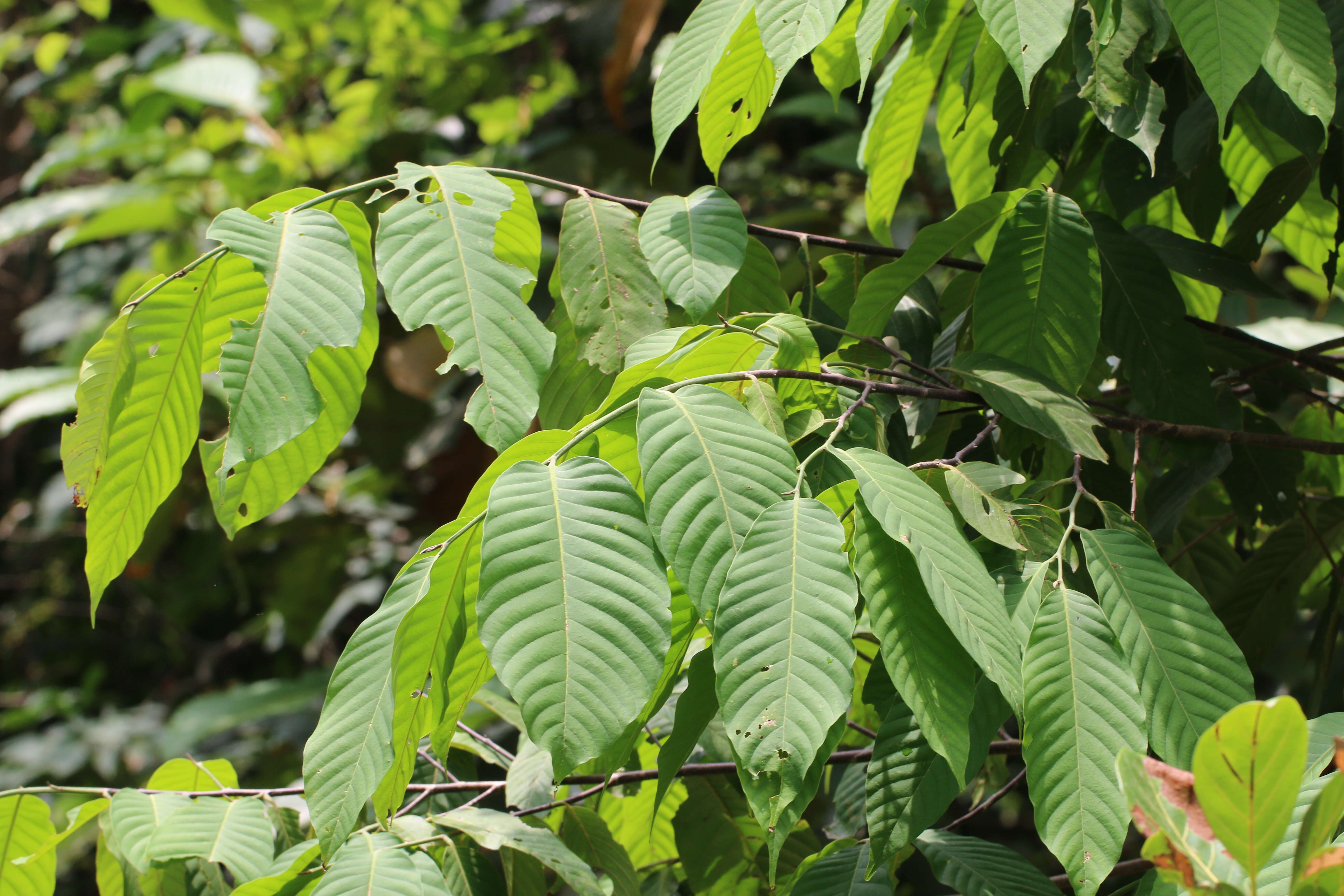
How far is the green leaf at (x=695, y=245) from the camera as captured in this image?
0.70 metres

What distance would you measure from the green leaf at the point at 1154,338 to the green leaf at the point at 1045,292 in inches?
3.4

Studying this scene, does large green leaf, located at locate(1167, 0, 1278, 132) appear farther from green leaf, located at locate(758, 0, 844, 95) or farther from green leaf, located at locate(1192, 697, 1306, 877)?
green leaf, located at locate(1192, 697, 1306, 877)

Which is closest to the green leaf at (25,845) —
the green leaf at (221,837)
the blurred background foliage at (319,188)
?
the green leaf at (221,837)

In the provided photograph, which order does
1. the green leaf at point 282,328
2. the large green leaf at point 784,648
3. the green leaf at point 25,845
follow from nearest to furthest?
1. the large green leaf at point 784,648
2. the green leaf at point 282,328
3. the green leaf at point 25,845

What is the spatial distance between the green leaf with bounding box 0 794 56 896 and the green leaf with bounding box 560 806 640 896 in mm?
383

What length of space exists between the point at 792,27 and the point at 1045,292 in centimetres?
25

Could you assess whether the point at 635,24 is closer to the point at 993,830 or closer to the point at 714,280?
the point at 714,280

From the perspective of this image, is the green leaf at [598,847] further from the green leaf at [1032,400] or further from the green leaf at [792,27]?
the green leaf at [792,27]

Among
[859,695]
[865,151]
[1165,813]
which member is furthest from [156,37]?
[1165,813]

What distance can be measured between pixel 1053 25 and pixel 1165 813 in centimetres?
43

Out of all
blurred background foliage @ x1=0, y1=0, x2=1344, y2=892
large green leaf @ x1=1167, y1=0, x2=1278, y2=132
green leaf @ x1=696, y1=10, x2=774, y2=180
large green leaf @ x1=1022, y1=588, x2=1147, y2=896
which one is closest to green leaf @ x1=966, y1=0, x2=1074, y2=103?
large green leaf @ x1=1167, y1=0, x2=1278, y2=132

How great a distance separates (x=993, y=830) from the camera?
2.50 meters

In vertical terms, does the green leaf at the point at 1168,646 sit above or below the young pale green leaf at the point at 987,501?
below

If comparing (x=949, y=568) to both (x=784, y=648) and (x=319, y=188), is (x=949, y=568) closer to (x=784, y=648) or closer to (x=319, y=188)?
(x=784, y=648)
